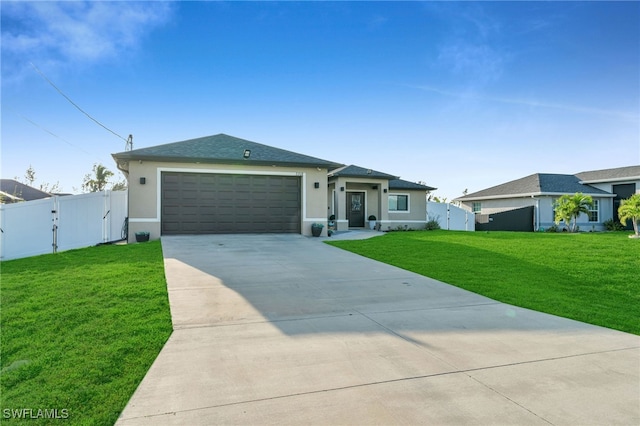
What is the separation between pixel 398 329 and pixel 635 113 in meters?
18.6

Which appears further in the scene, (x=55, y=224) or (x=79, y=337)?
(x=55, y=224)

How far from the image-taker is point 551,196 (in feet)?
81.7

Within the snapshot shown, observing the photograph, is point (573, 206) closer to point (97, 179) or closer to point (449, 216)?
point (449, 216)

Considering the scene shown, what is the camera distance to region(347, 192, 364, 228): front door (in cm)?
2275

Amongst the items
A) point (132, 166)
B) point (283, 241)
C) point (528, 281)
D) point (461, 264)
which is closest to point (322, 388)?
point (528, 281)

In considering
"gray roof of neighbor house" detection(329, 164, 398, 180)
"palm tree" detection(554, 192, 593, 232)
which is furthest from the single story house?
"palm tree" detection(554, 192, 593, 232)

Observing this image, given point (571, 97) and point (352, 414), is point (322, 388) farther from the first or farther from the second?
point (571, 97)

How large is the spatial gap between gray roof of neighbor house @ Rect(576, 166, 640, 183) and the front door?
17.9 metres

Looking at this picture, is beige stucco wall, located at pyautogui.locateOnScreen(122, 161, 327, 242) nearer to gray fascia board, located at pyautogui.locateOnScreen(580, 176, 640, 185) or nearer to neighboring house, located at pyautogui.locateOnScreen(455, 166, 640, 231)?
neighboring house, located at pyautogui.locateOnScreen(455, 166, 640, 231)

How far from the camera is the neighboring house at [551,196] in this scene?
24.8 metres

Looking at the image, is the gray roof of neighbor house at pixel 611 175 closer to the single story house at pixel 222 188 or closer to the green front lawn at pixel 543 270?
the green front lawn at pixel 543 270

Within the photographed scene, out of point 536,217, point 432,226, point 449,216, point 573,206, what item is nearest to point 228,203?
point 432,226

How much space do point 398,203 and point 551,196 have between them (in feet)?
35.2

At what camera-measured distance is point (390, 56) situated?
48.8ft
